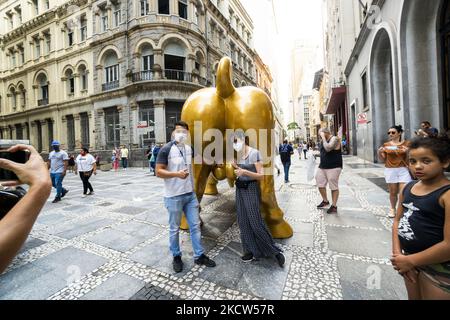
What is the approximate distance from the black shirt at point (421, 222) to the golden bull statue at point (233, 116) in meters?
1.70

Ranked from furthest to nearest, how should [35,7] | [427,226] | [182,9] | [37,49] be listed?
1. [35,7]
2. [37,49]
3. [182,9]
4. [427,226]

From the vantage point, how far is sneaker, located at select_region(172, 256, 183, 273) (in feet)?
8.56

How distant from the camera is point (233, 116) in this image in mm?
3205

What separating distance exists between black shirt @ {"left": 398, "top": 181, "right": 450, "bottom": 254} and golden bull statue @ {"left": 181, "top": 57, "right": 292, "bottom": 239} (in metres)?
1.70

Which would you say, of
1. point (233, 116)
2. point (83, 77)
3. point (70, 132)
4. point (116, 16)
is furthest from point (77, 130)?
point (233, 116)

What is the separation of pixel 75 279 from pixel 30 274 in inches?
24.6

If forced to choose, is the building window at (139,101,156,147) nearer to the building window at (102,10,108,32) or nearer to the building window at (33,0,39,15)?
the building window at (102,10,108,32)

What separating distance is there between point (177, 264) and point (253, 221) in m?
1.01

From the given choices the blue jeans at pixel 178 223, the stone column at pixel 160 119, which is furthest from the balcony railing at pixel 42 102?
the blue jeans at pixel 178 223

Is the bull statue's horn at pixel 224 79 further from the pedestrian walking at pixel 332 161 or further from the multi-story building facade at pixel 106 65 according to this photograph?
the multi-story building facade at pixel 106 65

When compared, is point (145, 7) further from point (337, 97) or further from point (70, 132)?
point (337, 97)

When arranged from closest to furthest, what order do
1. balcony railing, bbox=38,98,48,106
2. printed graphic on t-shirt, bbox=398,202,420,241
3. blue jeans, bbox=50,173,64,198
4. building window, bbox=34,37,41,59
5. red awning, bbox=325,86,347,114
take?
printed graphic on t-shirt, bbox=398,202,420,241 < blue jeans, bbox=50,173,64,198 < red awning, bbox=325,86,347,114 < balcony railing, bbox=38,98,48,106 < building window, bbox=34,37,41,59

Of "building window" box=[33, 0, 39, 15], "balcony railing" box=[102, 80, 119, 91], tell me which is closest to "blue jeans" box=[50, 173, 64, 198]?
"balcony railing" box=[102, 80, 119, 91]

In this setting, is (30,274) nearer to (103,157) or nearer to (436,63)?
(436,63)
